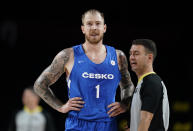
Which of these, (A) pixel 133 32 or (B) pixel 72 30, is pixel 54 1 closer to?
(B) pixel 72 30

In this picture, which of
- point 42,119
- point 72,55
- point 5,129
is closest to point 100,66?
point 72,55

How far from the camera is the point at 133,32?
9086 mm

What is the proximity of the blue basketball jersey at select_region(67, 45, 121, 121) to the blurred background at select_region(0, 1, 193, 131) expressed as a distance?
4.64 metres

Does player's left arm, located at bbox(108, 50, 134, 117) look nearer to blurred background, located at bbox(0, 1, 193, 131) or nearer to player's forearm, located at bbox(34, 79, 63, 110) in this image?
player's forearm, located at bbox(34, 79, 63, 110)

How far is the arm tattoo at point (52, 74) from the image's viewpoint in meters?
3.73

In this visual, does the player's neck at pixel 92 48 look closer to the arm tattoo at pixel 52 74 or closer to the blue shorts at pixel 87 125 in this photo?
the arm tattoo at pixel 52 74

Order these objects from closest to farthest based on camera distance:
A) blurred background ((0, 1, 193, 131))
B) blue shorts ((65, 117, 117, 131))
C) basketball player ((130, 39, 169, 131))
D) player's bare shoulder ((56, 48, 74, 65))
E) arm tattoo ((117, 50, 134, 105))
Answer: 1. basketball player ((130, 39, 169, 131))
2. blue shorts ((65, 117, 117, 131))
3. player's bare shoulder ((56, 48, 74, 65))
4. arm tattoo ((117, 50, 134, 105))
5. blurred background ((0, 1, 193, 131))

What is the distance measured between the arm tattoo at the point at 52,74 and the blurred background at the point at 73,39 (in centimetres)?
454

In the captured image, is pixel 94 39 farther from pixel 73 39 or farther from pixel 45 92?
pixel 73 39

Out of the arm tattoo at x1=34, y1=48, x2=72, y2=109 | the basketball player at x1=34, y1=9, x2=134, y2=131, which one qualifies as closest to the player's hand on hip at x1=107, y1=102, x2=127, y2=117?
the basketball player at x1=34, y1=9, x2=134, y2=131

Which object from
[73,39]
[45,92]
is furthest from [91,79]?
[73,39]

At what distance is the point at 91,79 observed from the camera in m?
3.62

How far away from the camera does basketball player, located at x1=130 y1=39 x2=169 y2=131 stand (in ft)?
9.92

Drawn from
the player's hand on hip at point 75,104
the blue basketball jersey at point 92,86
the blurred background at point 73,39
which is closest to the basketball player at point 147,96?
the blue basketball jersey at point 92,86
